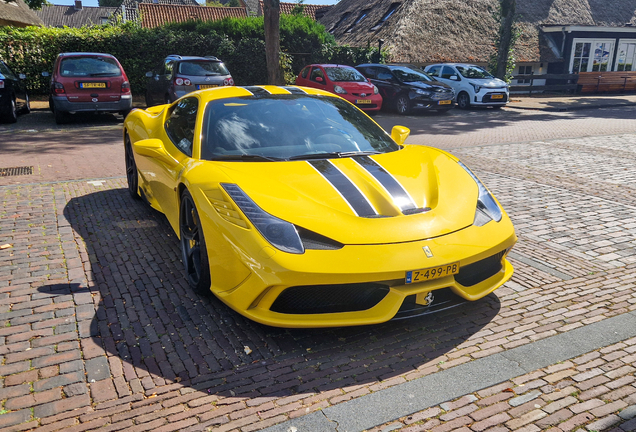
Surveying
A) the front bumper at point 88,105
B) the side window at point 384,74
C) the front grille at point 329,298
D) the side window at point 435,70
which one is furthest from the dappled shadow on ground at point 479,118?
the front grille at point 329,298

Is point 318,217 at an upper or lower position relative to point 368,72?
lower

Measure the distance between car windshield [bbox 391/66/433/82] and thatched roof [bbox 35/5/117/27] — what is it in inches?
2221

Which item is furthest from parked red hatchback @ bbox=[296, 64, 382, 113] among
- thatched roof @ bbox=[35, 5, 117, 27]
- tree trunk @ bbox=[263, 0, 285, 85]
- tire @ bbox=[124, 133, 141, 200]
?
thatched roof @ bbox=[35, 5, 117, 27]

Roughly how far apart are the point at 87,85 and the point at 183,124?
9.34 metres

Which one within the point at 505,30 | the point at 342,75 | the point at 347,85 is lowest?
the point at 347,85

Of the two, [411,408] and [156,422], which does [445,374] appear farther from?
[156,422]

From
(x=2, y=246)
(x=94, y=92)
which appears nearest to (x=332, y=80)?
(x=94, y=92)

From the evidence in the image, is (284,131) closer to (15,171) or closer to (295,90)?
(295,90)

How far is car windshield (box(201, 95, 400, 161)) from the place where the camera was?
164 inches

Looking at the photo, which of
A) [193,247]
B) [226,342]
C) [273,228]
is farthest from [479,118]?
[226,342]

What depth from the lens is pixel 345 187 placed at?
3.62 meters

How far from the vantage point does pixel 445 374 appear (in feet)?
9.77

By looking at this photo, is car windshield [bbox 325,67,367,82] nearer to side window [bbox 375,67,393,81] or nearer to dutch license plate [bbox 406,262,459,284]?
side window [bbox 375,67,393,81]

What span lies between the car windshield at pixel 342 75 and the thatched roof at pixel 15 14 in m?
18.2
